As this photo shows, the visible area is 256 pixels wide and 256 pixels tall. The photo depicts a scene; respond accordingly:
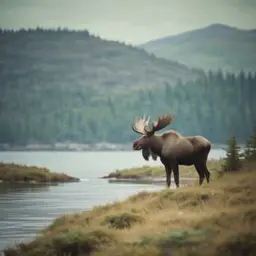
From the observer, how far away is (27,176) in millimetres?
62156

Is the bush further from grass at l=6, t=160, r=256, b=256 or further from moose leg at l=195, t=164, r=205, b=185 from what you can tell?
moose leg at l=195, t=164, r=205, b=185

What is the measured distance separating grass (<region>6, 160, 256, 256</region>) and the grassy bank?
116 ft

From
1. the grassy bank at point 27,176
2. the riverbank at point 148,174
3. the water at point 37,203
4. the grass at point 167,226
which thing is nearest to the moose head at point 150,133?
the grass at point 167,226

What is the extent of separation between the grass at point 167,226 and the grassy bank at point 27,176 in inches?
1391

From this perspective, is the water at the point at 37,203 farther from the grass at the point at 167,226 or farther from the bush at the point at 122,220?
the bush at the point at 122,220

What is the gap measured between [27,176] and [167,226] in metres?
41.3

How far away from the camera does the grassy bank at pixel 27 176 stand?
61.6 metres

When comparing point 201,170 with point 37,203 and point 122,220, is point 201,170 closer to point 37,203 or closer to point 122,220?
point 122,220

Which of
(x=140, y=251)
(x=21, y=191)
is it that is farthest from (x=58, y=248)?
(x=21, y=191)

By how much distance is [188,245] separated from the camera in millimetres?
19156

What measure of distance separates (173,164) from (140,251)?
8.93 meters

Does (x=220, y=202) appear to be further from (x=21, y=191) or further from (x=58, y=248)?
(x=21, y=191)

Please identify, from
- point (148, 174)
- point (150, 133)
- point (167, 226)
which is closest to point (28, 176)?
point (148, 174)

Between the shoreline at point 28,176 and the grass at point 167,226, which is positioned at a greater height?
the grass at point 167,226
